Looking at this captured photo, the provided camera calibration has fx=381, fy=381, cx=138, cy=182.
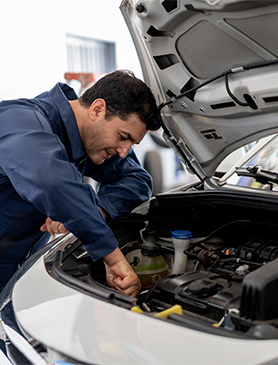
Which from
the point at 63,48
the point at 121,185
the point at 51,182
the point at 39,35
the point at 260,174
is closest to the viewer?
the point at 51,182

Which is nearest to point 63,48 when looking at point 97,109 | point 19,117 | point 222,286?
point 97,109

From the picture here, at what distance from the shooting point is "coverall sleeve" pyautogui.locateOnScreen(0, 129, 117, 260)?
116 centimetres

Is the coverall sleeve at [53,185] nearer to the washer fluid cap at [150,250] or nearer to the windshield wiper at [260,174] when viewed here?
the washer fluid cap at [150,250]

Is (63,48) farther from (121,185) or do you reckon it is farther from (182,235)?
(182,235)

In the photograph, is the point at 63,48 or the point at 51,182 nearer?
the point at 51,182

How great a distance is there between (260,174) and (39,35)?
464 centimetres

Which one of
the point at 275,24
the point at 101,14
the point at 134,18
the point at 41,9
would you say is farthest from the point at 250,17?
the point at 101,14

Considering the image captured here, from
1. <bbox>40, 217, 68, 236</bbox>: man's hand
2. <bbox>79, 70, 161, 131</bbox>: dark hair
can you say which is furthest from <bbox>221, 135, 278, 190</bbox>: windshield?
<bbox>40, 217, 68, 236</bbox>: man's hand

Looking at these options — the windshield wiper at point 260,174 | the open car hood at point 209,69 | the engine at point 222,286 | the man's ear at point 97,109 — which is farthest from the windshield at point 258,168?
the man's ear at point 97,109

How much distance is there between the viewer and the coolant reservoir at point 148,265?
56.9 inches

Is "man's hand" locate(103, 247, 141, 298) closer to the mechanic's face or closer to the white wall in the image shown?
the mechanic's face

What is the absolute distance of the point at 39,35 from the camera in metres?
5.34

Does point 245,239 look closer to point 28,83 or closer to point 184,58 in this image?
point 184,58

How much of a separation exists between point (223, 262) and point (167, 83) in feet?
2.51
